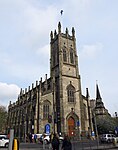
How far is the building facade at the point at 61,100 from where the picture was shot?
44.5m

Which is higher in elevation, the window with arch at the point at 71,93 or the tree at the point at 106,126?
the window with arch at the point at 71,93

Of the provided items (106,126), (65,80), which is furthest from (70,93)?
(106,126)

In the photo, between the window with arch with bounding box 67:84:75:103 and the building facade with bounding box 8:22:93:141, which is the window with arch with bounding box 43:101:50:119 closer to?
the building facade with bounding box 8:22:93:141

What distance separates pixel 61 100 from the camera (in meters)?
45.9

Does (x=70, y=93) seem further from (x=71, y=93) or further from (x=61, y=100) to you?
(x=61, y=100)

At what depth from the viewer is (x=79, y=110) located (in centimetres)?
4838

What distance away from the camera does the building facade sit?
146 ft

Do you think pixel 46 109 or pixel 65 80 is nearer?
pixel 46 109

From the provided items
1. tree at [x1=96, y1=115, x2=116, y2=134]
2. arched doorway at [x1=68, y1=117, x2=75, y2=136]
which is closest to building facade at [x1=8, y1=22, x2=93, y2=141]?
arched doorway at [x1=68, y1=117, x2=75, y2=136]

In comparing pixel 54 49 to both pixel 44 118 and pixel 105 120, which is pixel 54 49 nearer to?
pixel 44 118

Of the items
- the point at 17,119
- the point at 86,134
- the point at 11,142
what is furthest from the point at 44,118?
the point at 11,142

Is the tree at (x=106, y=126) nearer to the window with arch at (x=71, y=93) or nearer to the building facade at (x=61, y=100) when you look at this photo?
the building facade at (x=61, y=100)

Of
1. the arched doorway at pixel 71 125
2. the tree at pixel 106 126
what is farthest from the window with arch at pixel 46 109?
the tree at pixel 106 126

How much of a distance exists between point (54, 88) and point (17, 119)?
2108 cm
